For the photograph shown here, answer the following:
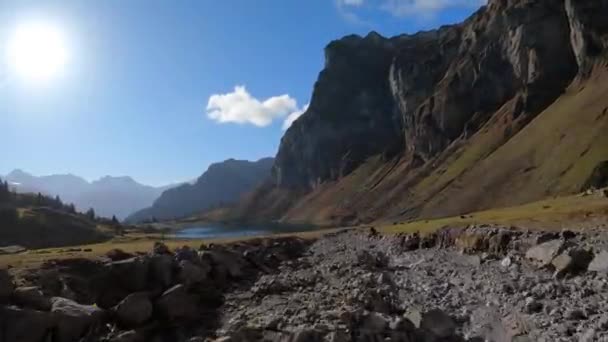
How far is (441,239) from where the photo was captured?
2406 inches

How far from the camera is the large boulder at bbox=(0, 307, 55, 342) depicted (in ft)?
85.6

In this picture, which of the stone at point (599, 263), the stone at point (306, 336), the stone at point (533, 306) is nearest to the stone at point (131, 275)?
the stone at point (306, 336)

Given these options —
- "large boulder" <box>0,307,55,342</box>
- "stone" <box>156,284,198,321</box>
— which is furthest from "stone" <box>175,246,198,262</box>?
"large boulder" <box>0,307,55,342</box>

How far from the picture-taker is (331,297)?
34.4 m

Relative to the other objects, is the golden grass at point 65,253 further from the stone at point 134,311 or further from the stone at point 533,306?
the stone at point 533,306

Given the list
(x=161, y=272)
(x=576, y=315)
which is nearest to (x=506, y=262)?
(x=576, y=315)

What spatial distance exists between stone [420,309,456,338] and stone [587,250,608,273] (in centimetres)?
1019

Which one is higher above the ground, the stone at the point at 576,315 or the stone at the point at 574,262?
the stone at the point at 574,262

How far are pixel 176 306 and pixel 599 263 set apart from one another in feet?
81.2

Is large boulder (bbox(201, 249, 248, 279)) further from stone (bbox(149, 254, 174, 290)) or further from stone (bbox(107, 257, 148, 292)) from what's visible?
stone (bbox(107, 257, 148, 292))

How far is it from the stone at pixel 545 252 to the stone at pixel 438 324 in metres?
12.1

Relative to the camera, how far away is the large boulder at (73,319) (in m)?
26.9

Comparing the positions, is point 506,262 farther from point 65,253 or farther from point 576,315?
point 65,253

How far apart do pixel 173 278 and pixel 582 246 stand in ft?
93.8
